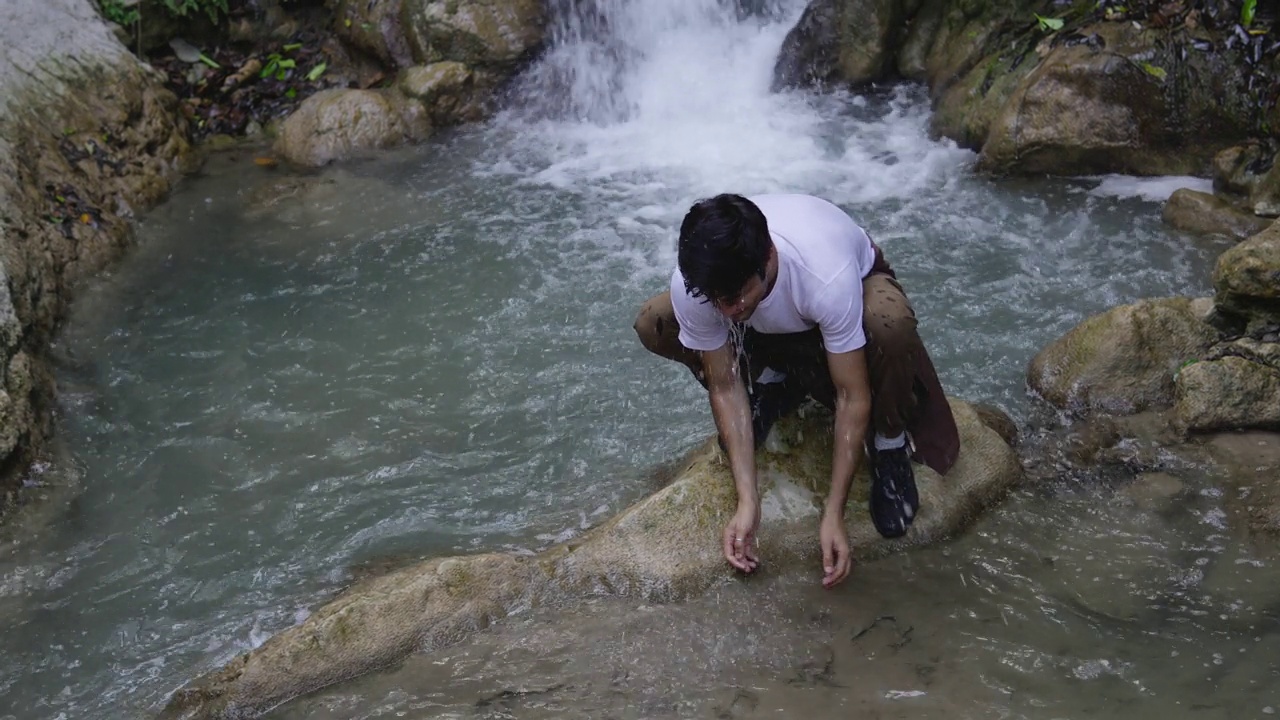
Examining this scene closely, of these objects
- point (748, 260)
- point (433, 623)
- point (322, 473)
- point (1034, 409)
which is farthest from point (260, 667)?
point (1034, 409)

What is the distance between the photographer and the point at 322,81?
10.3 metres

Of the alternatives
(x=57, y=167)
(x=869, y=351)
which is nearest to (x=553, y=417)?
(x=869, y=351)

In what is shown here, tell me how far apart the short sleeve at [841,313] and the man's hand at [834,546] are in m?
0.64

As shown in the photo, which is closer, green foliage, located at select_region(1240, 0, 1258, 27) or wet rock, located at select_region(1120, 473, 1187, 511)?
wet rock, located at select_region(1120, 473, 1187, 511)

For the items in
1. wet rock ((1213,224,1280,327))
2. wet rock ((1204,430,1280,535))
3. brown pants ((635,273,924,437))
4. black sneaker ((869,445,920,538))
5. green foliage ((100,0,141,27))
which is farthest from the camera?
Result: green foliage ((100,0,141,27))

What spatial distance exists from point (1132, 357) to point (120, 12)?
8.78 m

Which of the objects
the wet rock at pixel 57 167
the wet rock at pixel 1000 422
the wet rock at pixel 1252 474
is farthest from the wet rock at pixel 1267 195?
the wet rock at pixel 57 167

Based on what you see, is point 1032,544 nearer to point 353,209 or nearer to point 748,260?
point 748,260

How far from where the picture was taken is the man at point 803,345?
9.82 feet

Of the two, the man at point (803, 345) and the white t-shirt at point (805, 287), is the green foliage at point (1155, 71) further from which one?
the white t-shirt at point (805, 287)

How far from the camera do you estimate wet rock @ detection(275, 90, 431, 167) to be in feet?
30.1

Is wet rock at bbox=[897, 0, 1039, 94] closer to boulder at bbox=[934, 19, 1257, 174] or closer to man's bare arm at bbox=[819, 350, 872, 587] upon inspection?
boulder at bbox=[934, 19, 1257, 174]

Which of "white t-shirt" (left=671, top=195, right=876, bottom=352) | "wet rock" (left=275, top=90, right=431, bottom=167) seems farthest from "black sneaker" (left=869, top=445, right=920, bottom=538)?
"wet rock" (left=275, top=90, right=431, bottom=167)

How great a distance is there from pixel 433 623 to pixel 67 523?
2.38 m
